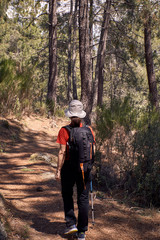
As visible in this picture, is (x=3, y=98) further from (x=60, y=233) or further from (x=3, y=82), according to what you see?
(x=60, y=233)

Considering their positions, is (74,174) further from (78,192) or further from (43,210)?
(43,210)

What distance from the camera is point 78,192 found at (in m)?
3.42

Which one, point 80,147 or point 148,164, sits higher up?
point 80,147

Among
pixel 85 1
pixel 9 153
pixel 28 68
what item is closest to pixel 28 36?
pixel 28 68

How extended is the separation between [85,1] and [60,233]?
291 inches

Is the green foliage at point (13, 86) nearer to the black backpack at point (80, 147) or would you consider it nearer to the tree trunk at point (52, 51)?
the tree trunk at point (52, 51)

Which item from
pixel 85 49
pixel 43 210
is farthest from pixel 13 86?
pixel 43 210

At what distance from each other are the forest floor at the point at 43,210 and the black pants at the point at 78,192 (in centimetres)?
37

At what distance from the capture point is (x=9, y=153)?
7.49 metres

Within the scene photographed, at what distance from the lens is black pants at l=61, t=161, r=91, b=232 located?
11.1 ft

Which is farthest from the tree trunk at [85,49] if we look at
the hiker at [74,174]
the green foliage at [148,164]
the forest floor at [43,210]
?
the hiker at [74,174]

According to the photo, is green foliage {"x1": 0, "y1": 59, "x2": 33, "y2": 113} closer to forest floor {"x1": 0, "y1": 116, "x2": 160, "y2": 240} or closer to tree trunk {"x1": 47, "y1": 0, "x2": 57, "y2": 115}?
forest floor {"x1": 0, "y1": 116, "x2": 160, "y2": 240}

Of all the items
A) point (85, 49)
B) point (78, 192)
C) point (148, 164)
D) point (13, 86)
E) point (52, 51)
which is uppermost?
point (52, 51)

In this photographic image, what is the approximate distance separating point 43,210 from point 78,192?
1233 mm
